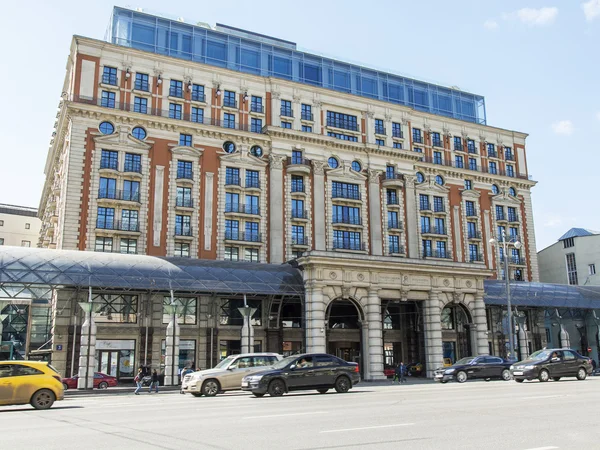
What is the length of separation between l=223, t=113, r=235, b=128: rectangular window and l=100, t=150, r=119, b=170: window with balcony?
33.2 feet

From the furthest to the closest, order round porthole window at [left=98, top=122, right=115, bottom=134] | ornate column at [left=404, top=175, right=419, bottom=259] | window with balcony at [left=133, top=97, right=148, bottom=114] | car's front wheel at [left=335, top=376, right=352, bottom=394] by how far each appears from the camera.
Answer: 1. ornate column at [left=404, top=175, right=419, bottom=259]
2. window with balcony at [left=133, top=97, right=148, bottom=114]
3. round porthole window at [left=98, top=122, right=115, bottom=134]
4. car's front wheel at [left=335, top=376, right=352, bottom=394]

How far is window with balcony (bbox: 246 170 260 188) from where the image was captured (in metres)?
53.2

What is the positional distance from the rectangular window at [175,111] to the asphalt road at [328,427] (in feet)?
118

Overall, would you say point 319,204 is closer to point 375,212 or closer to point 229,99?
point 375,212

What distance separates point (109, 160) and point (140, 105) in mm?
5676

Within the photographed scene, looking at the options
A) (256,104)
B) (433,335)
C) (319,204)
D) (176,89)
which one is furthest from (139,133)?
(433,335)

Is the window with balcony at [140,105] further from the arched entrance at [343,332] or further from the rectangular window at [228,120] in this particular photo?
the arched entrance at [343,332]

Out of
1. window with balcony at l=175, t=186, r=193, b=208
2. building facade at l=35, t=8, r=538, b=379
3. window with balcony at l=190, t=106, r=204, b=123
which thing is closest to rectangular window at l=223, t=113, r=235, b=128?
building facade at l=35, t=8, r=538, b=379

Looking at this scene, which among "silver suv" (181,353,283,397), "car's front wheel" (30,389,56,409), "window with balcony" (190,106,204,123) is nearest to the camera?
"car's front wheel" (30,389,56,409)

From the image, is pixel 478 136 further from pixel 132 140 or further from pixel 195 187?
pixel 132 140

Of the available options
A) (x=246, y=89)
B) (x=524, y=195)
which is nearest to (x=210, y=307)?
(x=246, y=89)

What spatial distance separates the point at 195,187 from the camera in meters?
50.8

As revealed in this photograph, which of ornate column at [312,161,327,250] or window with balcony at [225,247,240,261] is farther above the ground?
ornate column at [312,161,327,250]

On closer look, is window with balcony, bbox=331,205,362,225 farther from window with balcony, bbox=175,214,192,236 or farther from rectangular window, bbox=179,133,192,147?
rectangular window, bbox=179,133,192,147
